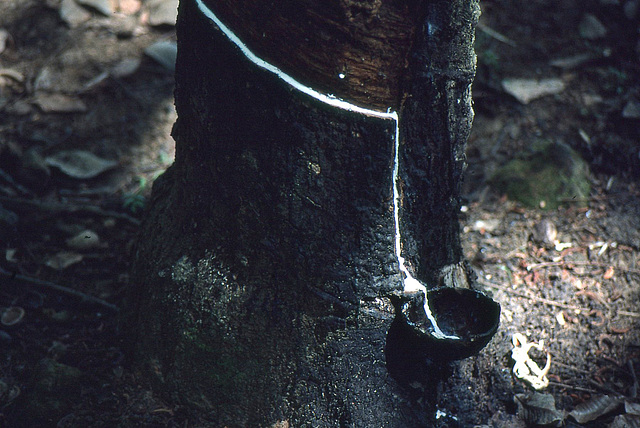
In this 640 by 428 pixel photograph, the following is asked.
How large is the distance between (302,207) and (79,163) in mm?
1817

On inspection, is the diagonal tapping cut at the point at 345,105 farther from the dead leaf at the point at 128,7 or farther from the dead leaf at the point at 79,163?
the dead leaf at the point at 128,7

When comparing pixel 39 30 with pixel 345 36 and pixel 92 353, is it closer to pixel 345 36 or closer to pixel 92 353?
pixel 92 353

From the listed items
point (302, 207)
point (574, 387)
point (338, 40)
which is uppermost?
point (338, 40)

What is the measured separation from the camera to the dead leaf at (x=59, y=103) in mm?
3127

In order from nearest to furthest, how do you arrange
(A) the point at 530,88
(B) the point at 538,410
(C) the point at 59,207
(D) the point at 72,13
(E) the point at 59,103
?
(B) the point at 538,410, (C) the point at 59,207, (E) the point at 59,103, (A) the point at 530,88, (D) the point at 72,13

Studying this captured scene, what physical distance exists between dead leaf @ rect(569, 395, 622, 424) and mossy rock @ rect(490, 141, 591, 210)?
1023 millimetres

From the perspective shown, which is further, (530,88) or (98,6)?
(98,6)

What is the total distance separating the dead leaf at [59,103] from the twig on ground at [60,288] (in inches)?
47.5

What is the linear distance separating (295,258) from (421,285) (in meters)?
0.40

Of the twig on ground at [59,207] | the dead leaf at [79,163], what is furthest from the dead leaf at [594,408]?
the dead leaf at [79,163]

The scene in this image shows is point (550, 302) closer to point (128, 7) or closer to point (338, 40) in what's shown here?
point (338, 40)

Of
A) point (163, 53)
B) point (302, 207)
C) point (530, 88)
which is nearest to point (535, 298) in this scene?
point (302, 207)

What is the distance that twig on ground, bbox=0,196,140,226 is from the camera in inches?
101

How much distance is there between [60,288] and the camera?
2227 mm
